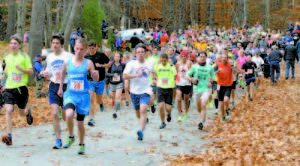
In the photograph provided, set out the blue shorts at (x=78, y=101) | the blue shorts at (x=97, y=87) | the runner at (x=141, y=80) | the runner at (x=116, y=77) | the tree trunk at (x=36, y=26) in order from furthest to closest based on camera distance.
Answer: the tree trunk at (x=36, y=26), the runner at (x=116, y=77), the blue shorts at (x=97, y=87), the runner at (x=141, y=80), the blue shorts at (x=78, y=101)

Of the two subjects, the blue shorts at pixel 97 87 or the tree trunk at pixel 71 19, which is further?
the tree trunk at pixel 71 19

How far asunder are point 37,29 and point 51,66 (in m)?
9.45

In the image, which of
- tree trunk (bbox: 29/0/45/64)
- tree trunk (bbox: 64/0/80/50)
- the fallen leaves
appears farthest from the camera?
tree trunk (bbox: 64/0/80/50)

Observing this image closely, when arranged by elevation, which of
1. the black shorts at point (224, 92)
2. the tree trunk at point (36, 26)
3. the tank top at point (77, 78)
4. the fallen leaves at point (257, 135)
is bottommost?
the fallen leaves at point (257, 135)

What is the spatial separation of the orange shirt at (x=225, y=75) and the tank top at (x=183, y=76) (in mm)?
936

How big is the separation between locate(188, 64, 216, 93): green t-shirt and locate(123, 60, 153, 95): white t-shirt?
241cm

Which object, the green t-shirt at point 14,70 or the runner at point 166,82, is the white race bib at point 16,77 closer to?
the green t-shirt at point 14,70

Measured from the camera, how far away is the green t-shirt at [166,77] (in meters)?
11.3

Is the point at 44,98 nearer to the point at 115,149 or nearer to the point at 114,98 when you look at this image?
the point at 114,98

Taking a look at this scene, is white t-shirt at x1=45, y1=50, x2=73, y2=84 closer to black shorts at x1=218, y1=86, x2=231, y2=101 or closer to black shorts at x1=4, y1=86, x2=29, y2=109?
black shorts at x1=4, y1=86, x2=29, y2=109

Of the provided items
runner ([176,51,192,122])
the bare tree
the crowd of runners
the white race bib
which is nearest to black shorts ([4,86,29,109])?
the crowd of runners

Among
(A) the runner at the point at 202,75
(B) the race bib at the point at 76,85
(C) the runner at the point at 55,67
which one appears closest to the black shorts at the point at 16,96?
(C) the runner at the point at 55,67

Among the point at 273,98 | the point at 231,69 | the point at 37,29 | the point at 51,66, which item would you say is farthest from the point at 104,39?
the point at 51,66

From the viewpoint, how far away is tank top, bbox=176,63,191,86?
1234 centimetres
